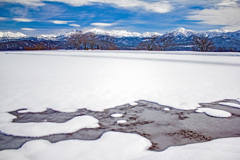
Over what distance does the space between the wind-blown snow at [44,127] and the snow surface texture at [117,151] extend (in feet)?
1.13

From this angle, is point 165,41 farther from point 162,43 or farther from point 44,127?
point 44,127

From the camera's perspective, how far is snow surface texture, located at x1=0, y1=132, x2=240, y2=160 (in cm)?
216

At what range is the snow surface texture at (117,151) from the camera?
2160 mm

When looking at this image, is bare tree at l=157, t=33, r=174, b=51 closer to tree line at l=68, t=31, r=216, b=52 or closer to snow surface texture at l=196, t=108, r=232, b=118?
tree line at l=68, t=31, r=216, b=52

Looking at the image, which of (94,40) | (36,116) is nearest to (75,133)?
(36,116)

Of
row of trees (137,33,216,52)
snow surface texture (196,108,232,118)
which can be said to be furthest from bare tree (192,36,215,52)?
snow surface texture (196,108,232,118)

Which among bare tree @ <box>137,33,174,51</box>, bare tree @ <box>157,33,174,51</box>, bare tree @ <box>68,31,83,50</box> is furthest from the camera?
bare tree @ <box>137,33,174,51</box>

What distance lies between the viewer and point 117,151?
2293 mm

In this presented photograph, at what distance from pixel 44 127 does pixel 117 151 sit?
145 cm

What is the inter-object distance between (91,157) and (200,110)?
106 inches

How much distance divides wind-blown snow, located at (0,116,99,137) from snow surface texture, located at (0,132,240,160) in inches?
13.5

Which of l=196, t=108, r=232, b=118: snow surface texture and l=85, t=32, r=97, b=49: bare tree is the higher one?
l=85, t=32, r=97, b=49: bare tree

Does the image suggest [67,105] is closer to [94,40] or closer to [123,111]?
[123,111]

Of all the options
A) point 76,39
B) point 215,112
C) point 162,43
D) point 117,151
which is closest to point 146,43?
point 162,43
